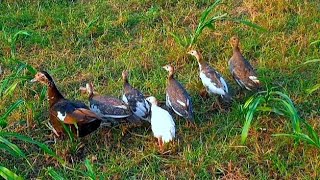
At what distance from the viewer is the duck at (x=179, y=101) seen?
518cm

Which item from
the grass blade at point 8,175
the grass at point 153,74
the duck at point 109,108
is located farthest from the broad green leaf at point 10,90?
the grass blade at point 8,175

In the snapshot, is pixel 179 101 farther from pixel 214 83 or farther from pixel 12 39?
pixel 12 39

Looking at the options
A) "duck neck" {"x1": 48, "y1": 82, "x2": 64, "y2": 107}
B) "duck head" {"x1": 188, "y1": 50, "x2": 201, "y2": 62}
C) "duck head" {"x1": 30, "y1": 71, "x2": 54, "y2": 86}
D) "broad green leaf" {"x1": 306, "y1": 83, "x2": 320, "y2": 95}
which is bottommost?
"broad green leaf" {"x1": 306, "y1": 83, "x2": 320, "y2": 95}

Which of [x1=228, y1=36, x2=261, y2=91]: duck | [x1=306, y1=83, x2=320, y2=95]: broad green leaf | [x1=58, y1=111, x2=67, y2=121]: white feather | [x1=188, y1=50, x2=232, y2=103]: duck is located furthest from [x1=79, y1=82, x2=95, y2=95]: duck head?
[x1=306, y1=83, x2=320, y2=95]: broad green leaf

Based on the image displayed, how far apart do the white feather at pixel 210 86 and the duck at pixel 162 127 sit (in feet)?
2.14

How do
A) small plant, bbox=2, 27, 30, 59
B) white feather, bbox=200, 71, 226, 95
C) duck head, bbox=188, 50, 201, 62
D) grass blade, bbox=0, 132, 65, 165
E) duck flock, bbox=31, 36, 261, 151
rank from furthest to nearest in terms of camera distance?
1. small plant, bbox=2, 27, 30, 59
2. duck head, bbox=188, 50, 201, 62
3. white feather, bbox=200, 71, 226, 95
4. duck flock, bbox=31, 36, 261, 151
5. grass blade, bbox=0, 132, 65, 165

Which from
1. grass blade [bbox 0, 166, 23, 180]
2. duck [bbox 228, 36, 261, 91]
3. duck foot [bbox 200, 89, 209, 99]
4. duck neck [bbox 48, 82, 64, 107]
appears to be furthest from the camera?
duck foot [bbox 200, 89, 209, 99]

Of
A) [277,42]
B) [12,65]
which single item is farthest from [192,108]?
[12,65]

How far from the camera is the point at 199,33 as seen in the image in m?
6.46

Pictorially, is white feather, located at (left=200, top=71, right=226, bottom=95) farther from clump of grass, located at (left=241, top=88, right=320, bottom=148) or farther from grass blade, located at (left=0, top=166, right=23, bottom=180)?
grass blade, located at (left=0, top=166, right=23, bottom=180)

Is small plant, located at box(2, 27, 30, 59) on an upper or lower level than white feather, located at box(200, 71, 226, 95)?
upper

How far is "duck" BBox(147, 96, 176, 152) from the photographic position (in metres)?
4.92

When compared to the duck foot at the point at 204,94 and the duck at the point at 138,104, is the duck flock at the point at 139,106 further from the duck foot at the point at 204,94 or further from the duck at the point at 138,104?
the duck foot at the point at 204,94

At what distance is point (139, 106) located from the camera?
528 centimetres
